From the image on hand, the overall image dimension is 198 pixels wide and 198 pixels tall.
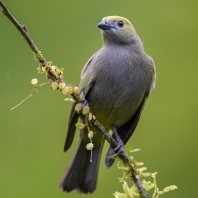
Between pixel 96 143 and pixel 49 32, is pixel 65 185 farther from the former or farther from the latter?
pixel 49 32

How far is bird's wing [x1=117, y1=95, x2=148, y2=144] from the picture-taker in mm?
5004

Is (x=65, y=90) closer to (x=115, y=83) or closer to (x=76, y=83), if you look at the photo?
(x=115, y=83)

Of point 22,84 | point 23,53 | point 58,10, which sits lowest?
point 22,84

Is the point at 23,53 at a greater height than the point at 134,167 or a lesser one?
greater

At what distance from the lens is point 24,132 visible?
7461mm

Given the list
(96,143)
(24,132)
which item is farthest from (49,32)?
(96,143)

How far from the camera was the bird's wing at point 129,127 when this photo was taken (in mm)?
5004

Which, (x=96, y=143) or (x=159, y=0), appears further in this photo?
(x=159, y=0)

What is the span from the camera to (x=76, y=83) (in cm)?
732

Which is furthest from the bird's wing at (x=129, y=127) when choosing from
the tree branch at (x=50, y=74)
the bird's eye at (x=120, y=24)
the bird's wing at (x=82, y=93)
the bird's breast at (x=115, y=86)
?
the tree branch at (x=50, y=74)

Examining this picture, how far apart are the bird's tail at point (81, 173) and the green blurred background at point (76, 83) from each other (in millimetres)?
1686

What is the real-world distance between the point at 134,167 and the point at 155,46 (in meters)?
4.27

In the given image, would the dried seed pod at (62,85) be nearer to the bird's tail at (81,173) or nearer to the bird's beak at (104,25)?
the bird's beak at (104,25)

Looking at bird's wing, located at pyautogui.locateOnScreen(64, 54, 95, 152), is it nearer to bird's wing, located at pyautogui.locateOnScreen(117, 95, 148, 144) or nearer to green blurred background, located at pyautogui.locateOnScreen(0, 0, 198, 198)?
bird's wing, located at pyautogui.locateOnScreen(117, 95, 148, 144)
